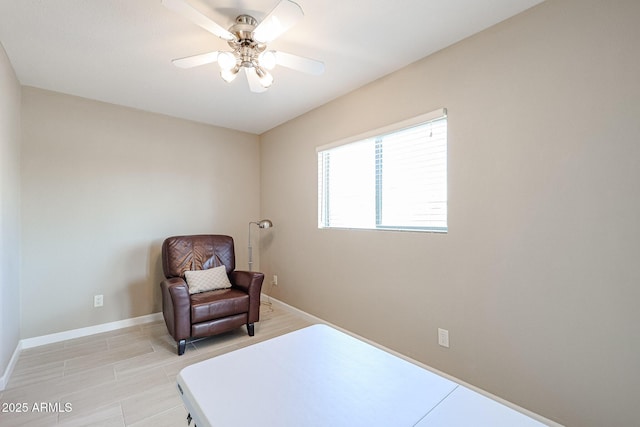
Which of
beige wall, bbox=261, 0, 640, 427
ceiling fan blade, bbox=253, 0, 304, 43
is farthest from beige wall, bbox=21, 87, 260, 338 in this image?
beige wall, bbox=261, 0, 640, 427

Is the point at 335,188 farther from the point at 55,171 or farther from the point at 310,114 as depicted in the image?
the point at 55,171

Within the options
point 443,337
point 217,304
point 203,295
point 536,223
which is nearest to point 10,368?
point 203,295

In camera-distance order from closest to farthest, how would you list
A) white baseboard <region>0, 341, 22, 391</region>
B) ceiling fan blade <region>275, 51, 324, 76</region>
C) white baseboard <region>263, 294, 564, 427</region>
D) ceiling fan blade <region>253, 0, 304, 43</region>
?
ceiling fan blade <region>253, 0, 304, 43</region>, white baseboard <region>263, 294, 564, 427</region>, ceiling fan blade <region>275, 51, 324, 76</region>, white baseboard <region>0, 341, 22, 391</region>

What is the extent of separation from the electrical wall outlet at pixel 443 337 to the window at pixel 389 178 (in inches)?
29.6

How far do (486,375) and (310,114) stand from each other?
2944 millimetres

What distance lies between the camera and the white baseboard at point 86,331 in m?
2.72

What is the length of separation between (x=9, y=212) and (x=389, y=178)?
3.11 metres

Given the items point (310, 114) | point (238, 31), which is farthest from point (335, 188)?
point (238, 31)

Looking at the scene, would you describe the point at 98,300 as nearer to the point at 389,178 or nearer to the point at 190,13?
the point at 190,13

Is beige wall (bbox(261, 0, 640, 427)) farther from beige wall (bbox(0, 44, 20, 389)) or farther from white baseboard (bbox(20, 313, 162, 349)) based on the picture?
beige wall (bbox(0, 44, 20, 389))

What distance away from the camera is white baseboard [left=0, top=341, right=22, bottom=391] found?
6.68 ft

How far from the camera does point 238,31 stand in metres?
1.76

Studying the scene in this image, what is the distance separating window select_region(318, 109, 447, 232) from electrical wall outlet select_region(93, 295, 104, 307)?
2.48 m

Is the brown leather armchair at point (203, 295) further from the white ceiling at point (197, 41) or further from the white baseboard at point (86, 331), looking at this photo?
the white ceiling at point (197, 41)
